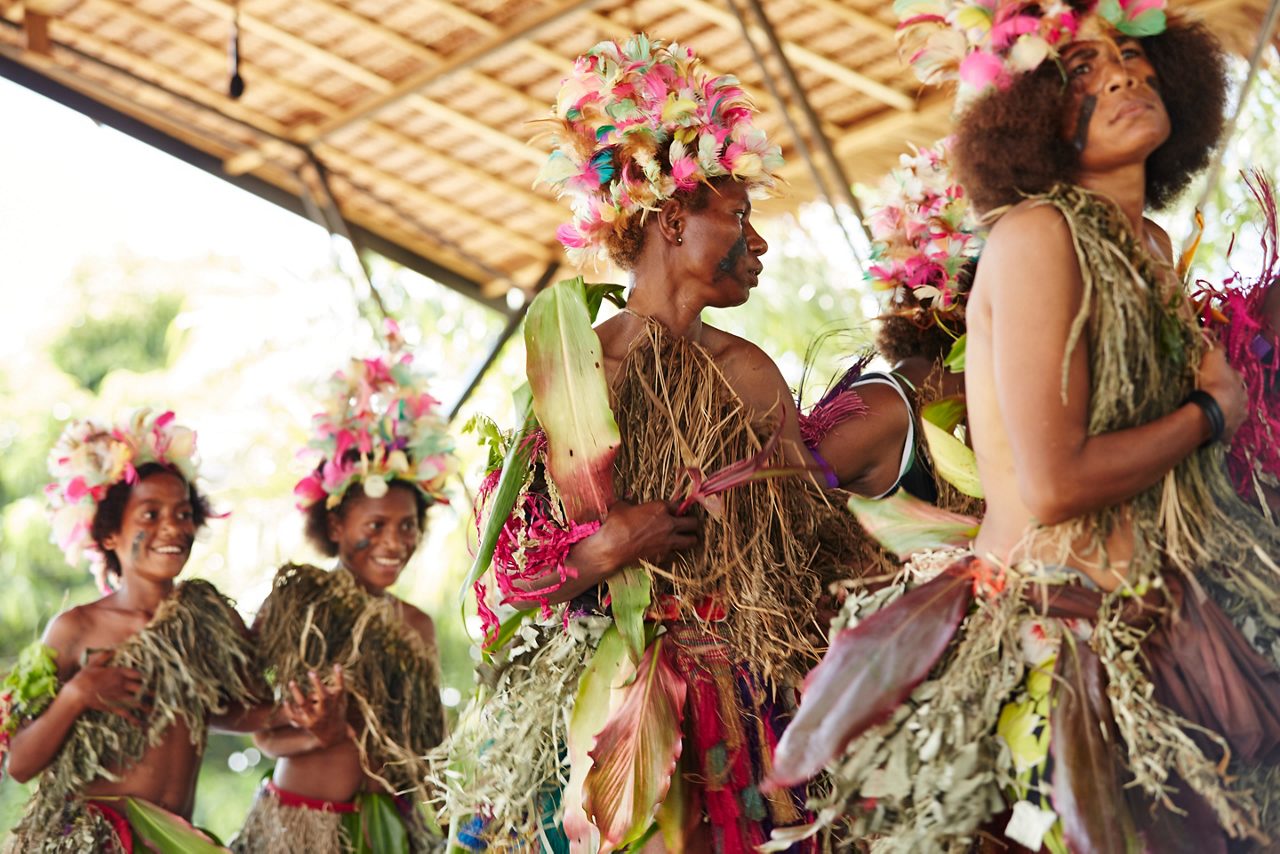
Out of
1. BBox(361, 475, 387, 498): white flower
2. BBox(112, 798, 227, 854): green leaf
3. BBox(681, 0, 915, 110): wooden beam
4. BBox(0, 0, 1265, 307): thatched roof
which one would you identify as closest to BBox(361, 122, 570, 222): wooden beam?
BBox(0, 0, 1265, 307): thatched roof

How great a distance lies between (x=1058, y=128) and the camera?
194 centimetres

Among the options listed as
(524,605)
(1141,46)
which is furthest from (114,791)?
(1141,46)

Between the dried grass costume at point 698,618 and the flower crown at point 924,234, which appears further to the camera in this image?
the flower crown at point 924,234

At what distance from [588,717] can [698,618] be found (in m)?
0.24

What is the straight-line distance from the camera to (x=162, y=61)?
655 centimetres

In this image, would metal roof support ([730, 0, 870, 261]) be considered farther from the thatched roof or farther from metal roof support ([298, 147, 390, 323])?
metal roof support ([298, 147, 390, 323])

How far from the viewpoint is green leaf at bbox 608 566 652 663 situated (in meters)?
2.46

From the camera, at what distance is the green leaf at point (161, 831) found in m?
3.81

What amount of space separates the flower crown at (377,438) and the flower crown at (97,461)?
37 centimetres

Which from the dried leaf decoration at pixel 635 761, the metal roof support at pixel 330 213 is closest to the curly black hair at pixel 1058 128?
the dried leaf decoration at pixel 635 761

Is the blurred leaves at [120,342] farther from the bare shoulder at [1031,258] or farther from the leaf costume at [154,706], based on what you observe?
the bare shoulder at [1031,258]

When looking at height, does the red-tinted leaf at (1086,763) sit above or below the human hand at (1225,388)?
below

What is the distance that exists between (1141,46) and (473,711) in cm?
161

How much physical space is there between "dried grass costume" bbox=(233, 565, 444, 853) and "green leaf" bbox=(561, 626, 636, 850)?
61.5 inches
